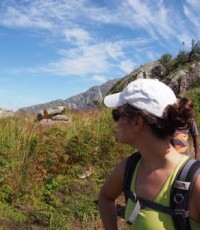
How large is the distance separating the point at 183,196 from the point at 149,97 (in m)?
0.51

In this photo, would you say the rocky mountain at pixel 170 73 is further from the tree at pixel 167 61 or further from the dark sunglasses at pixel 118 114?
the dark sunglasses at pixel 118 114

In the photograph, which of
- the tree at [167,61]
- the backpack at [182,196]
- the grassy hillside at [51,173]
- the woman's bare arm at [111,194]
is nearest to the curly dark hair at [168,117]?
the backpack at [182,196]

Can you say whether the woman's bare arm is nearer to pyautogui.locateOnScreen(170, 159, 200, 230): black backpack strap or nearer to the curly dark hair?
the curly dark hair

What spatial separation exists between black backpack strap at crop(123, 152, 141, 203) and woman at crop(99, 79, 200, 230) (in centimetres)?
3

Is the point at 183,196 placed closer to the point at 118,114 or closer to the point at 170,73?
the point at 118,114

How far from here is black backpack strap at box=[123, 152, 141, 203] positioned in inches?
98.6

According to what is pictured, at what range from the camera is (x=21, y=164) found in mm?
6969

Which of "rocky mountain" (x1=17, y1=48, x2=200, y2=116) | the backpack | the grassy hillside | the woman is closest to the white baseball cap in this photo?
the woman

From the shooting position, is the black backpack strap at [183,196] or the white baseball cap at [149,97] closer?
the black backpack strap at [183,196]

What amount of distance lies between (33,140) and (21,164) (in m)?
0.89

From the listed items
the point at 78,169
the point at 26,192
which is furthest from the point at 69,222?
the point at 78,169

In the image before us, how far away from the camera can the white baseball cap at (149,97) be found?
235 centimetres

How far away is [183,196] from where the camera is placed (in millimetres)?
2135

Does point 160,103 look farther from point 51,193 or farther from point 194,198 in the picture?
point 51,193
